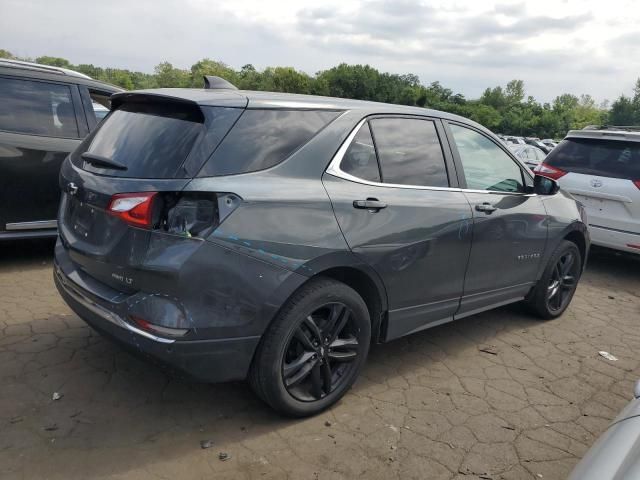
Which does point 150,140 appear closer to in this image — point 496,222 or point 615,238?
point 496,222

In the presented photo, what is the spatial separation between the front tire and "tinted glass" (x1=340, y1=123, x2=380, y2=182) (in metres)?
0.66

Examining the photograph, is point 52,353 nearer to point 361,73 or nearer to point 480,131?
point 480,131

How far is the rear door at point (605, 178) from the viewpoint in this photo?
6012 mm

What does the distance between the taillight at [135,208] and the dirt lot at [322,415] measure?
1.12 metres

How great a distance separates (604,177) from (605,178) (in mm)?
19

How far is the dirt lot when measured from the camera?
253 centimetres

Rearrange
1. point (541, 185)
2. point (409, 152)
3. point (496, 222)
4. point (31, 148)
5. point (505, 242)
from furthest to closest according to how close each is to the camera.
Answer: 1. point (31, 148)
2. point (541, 185)
3. point (505, 242)
4. point (496, 222)
5. point (409, 152)

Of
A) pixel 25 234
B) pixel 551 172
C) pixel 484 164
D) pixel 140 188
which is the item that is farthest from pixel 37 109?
pixel 551 172

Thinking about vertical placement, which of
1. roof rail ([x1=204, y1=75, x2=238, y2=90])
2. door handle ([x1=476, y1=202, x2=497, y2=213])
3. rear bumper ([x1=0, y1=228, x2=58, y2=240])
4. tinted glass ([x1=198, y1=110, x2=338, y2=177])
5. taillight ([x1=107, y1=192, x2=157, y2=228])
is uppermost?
roof rail ([x1=204, y1=75, x2=238, y2=90])

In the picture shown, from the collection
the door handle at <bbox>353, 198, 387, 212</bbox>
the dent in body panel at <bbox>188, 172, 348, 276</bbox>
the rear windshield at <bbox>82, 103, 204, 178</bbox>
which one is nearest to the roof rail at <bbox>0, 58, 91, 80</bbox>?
the rear windshield at <bbox>82, 103, 204, 178</bbox>

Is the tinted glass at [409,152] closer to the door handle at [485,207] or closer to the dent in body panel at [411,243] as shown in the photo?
the dent in body panel at [411,243]

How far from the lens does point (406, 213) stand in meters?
3.12

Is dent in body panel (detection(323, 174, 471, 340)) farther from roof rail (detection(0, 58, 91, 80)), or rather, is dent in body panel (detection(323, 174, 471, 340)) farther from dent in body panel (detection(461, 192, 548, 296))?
roof rail (detection(0, 58, 91, 80))

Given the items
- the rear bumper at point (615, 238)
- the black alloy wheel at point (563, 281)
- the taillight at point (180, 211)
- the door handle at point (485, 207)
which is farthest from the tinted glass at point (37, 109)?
the rear bumper at point (615, 238)
